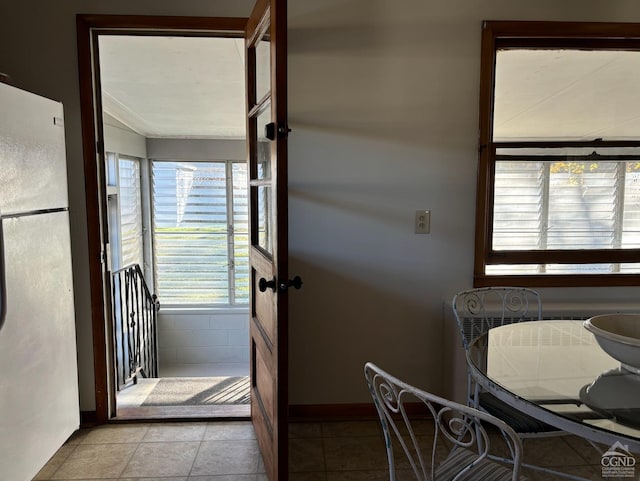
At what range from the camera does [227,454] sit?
225cm

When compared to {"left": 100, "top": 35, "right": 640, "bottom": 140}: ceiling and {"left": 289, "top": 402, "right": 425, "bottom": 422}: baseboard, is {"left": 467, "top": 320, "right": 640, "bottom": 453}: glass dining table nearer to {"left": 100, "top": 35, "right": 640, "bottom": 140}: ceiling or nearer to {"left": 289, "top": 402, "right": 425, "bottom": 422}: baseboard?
{"left": 289, "top": 402, "right": 425, "bottom": 422}: baseboard

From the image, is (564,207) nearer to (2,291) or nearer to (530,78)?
(530,78)

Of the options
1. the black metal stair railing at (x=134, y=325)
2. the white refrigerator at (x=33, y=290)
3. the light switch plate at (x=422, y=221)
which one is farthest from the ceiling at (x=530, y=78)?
the black metal stair railing at (x=134, y=325)

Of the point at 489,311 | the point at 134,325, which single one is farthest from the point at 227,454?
the point at 134,325

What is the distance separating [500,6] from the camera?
7.89 feet

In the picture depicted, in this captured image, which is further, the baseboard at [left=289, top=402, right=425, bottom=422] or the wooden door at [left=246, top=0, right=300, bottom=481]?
the baseboard at [left=289, top=402, right=425, bottom=422]

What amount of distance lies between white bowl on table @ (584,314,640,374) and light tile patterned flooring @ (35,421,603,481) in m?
0.90

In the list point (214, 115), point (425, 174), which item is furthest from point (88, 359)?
point (214, 115)

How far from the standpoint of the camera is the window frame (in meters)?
2.42

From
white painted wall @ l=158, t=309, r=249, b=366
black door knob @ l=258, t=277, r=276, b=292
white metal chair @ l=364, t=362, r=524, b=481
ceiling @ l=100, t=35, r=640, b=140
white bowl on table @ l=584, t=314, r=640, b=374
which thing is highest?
ceiling @ l=100, t=35, r=640, b=140

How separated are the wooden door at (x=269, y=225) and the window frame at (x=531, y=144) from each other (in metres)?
1.19

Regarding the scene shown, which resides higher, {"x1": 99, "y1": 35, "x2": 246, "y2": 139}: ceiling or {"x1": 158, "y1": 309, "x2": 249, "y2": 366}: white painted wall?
{"x1": 99, "y1": 35, "x2": 246, "y2": 139}: ceiling

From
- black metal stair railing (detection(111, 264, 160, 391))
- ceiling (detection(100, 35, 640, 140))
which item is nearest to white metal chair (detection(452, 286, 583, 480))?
ceiling (detection(100, 35, 640, 140))

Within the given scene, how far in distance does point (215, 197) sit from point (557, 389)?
443cm
